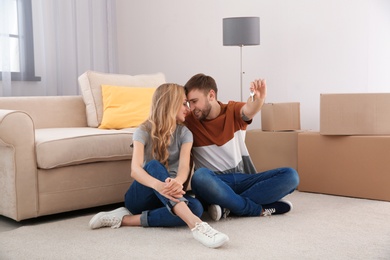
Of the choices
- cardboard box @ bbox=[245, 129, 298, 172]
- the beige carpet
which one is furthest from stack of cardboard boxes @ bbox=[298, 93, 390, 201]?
the beige carpet

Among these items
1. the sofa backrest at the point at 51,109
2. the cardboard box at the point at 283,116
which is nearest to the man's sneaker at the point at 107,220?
the sofa backrest at the point at 51,109

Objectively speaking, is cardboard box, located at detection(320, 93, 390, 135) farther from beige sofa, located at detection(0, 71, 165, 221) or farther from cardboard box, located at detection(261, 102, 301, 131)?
beige sofa, located at detection(0, 71, 165, 221)

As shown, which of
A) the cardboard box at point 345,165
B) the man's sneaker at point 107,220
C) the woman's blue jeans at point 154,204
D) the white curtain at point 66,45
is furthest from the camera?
the white curtain at point 66,45

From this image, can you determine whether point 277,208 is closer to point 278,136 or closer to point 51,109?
point 278,136

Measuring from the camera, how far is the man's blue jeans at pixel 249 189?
2.52 metres

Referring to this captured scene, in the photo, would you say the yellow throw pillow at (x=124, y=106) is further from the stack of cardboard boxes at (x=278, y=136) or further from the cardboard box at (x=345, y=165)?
the cardboard box at (x=345, y=165)

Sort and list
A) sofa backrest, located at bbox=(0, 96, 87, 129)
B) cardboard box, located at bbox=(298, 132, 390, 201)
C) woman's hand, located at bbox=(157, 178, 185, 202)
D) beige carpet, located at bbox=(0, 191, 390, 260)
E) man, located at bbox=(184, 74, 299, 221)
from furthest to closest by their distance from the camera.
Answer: sofa backrest, located at bbox=(0, 96, 87, 129) → cardboard box, located at bbox=(298, 132, 390, 201) → man, located at bbox=(184, 74, 299, 221) → woman's hand, located at bbox=(157, 178, 185, 202) → beige carpet, located at bbox=(0, 191, 390, 260)

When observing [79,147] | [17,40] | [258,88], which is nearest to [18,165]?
[79,147]

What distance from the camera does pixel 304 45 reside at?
420cm

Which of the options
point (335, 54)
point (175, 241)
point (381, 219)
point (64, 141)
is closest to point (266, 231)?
point (175, 241)

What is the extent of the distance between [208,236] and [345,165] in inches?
56.2

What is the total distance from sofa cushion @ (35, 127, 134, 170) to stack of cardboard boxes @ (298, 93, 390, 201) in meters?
1.20

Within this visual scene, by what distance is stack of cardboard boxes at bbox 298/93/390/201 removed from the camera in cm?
313

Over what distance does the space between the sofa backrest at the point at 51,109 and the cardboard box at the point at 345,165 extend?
57.3 inches
